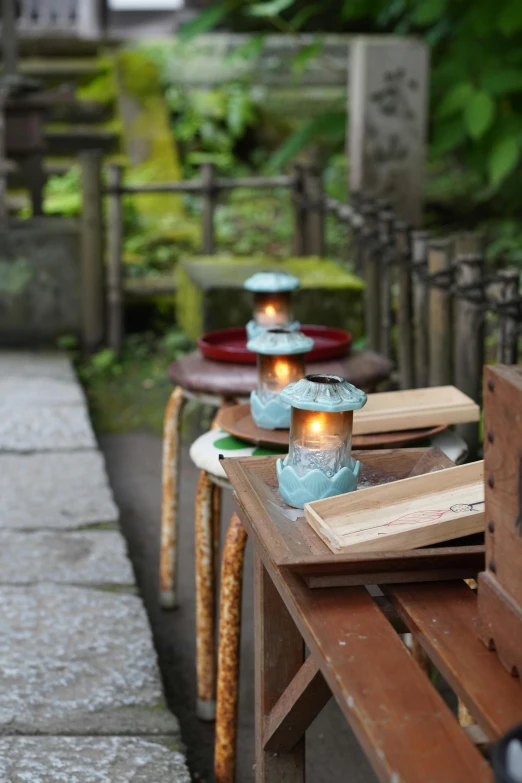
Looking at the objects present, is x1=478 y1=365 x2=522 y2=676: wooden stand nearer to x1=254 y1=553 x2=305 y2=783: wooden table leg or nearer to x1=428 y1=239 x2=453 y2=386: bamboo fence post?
x1=254 y1=553 x2=305 y2=783: wooden table leg

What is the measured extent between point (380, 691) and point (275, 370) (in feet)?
4.40

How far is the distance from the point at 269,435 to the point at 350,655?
3.59ft

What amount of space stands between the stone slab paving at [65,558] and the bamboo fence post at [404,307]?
58.6 inches

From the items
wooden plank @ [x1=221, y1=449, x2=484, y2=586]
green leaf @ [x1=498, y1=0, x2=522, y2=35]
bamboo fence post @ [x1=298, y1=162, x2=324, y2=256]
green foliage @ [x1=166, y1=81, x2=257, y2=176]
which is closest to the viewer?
wooden plank @ [x1=221, y1=449, x2=484, y2=586]

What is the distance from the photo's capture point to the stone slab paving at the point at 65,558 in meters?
3.67

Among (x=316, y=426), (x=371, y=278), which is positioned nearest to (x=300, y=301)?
(x=371, y=278)

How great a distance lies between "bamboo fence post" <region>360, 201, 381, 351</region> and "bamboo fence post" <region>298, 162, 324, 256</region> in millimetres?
1383

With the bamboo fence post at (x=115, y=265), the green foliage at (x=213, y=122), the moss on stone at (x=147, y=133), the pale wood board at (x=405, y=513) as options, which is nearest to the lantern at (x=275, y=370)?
the pale wood board at (x=405, y=513)

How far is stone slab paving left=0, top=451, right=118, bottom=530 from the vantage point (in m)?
4.26

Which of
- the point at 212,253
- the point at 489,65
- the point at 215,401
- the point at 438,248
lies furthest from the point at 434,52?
the point at 215,401

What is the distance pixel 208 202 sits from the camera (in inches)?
285

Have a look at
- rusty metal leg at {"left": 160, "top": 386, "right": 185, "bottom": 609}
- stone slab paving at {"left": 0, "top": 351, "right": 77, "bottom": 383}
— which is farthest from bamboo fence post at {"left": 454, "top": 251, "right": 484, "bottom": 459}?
stone slab paving at {"left": 0, "top": 351, "right": 77, "bottom": 383}

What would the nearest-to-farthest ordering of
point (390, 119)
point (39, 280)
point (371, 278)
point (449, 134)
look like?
1. point (371, 278)
2. point (390, 119)
3. point (449, 134)
4. point (39, 280)

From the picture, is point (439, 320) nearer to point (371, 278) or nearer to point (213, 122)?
point (371, 278)
